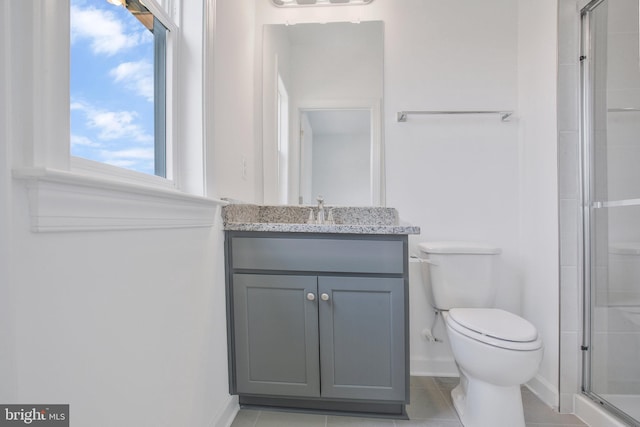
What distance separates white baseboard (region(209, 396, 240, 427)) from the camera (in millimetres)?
1278

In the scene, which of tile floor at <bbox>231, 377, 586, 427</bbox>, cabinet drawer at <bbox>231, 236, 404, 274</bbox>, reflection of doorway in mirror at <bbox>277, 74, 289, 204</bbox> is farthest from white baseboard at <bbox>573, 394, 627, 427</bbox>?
reflection of doorway in mirror at <bbox>277, 74, 289, 204</bbox>

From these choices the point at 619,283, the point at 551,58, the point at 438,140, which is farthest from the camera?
the point at 438,140

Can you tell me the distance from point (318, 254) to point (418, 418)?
918mm

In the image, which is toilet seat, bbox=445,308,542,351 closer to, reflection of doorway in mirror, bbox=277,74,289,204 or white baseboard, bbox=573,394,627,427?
white baseboard, bbox=573,394,627,427

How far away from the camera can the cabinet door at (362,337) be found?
4.38 feet

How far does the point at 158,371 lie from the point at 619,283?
75.1 inches

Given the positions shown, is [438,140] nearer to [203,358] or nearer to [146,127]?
[146,127]

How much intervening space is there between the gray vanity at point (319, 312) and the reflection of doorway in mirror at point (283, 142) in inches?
22.8

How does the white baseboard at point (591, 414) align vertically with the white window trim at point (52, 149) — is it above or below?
below

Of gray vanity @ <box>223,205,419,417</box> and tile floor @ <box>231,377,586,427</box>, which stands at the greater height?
gray vanity @ <box>223,205,419,417</box>

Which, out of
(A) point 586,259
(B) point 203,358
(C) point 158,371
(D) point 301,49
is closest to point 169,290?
(C) point 158,371

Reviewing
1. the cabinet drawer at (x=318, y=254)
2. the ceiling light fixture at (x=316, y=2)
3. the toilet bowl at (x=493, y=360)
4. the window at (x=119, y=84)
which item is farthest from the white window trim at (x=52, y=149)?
the ceiling light fixture at (x=316, y=2)

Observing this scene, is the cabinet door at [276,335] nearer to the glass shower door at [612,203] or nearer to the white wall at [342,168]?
the white wall at [342,168]

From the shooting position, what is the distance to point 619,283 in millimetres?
1380
